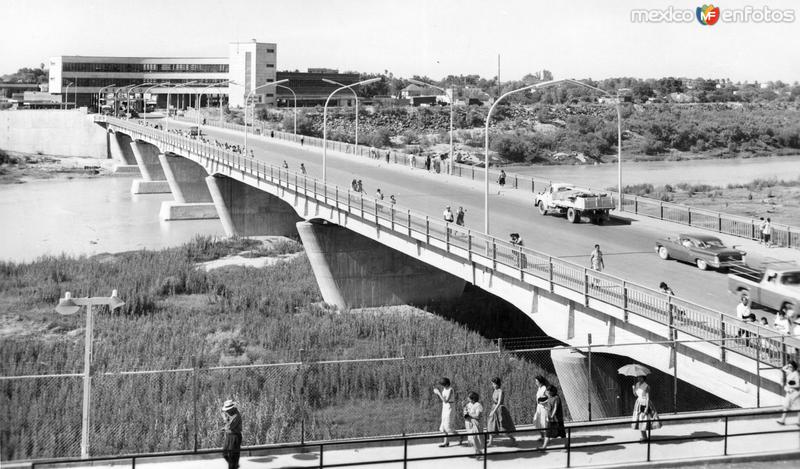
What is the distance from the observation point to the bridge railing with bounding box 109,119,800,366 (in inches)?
750

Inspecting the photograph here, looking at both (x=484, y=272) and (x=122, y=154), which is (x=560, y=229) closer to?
(x=484, y=272)

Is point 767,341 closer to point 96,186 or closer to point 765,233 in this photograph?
point 765,233

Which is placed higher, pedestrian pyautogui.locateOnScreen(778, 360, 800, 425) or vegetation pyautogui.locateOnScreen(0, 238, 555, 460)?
pedestrian pyautogui.locateOnScreen(778, 360, 800, 425)

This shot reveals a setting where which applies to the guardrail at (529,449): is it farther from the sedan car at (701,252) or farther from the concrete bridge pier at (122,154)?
the concrete bridge pier at (122,154)

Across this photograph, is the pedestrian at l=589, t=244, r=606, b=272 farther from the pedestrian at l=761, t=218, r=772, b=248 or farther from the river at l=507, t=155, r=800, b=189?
the river at l=507, t=155, r=800, b=189

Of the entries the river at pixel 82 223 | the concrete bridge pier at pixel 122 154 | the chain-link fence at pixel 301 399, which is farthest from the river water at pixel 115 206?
the chain-link fence at pixel 301 399

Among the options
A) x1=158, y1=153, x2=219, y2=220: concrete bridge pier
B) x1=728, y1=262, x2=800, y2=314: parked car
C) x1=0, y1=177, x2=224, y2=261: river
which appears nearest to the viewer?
x1=728, y1=262, x2=800, y2=314: parked car

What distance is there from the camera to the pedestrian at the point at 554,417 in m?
16.2

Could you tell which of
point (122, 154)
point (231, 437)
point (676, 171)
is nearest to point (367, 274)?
point (231, 437)

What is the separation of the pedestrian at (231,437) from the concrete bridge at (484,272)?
8.38m

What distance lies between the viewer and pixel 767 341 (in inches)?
727

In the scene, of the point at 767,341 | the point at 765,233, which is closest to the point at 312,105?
the point at 765,233

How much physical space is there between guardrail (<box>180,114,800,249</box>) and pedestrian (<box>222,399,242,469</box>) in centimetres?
2291

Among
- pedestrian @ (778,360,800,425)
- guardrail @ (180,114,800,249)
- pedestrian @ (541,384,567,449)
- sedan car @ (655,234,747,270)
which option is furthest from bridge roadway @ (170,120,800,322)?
pedestrian @ (541,384,567,449)
